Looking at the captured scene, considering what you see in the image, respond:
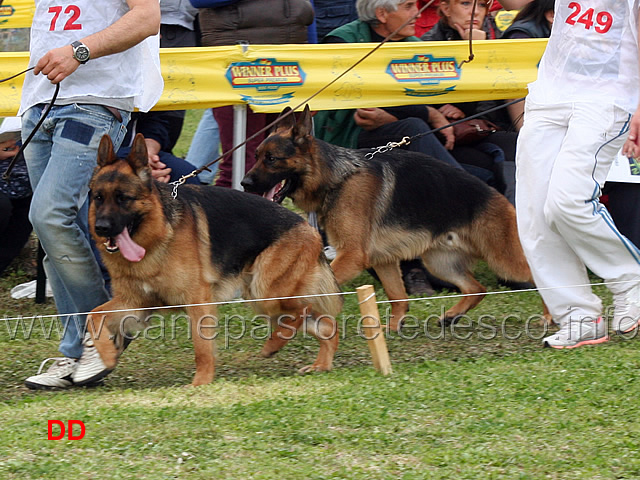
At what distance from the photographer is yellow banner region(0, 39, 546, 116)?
657 centimetres

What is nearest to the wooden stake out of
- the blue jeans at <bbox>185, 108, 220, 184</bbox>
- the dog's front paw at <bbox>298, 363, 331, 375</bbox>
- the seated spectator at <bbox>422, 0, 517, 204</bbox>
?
the dog's front paw at <bbox>298, 363, 331, 375</bbox>

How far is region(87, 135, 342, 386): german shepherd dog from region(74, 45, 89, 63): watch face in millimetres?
405

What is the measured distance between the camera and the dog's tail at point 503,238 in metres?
6.04

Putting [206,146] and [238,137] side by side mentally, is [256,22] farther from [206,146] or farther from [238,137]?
[206,146]

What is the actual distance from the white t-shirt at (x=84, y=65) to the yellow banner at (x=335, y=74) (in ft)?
6.18

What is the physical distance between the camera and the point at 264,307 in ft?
16.3

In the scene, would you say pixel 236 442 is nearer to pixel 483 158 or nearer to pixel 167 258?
pixel 167 258

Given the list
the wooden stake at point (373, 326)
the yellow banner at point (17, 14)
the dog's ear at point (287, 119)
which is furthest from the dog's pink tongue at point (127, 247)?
the yellow banner at point (17, 14)

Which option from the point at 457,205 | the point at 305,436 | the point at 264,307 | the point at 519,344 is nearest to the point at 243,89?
the point at 457,205

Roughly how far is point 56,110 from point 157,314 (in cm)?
109

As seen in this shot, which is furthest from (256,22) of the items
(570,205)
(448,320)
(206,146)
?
(570,205)

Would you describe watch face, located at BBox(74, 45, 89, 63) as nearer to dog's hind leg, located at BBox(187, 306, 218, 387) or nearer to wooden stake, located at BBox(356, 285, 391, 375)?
dog's hind leg, located at BBox(187, 306, 218, 387)

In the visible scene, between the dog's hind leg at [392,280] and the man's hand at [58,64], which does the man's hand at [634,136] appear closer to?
the dog's hind leg at [392,280]

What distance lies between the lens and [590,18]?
4.70 meters
